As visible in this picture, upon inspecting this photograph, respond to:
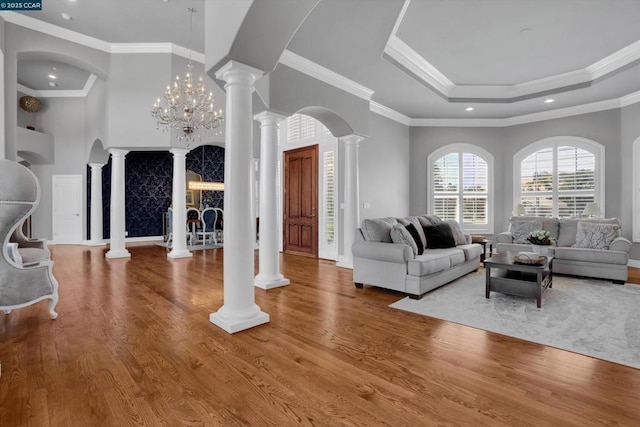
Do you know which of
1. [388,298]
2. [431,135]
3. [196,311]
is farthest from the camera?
[431,135]

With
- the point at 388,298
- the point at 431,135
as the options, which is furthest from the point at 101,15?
the point at 431,135

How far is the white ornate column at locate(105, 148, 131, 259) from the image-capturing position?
6789mm

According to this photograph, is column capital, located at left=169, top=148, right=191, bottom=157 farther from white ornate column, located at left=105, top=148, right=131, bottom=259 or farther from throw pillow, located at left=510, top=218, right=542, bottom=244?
throw pillow, located at left=510, top=218, right=542, bottom=244

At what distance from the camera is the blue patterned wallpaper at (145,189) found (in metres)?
9.48

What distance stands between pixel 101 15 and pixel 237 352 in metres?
5.75

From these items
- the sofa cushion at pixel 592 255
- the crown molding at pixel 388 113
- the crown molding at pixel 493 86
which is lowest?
the sofa cushion at pixel 592 255

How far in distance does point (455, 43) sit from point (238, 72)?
3.36 m

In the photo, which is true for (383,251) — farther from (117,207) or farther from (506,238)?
(117,207)

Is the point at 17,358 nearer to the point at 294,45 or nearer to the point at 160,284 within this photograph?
the point at 160,284

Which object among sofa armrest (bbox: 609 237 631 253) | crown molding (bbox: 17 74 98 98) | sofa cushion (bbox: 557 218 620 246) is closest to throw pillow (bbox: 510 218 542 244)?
sofa cushion (bbox: 557 218 620 246)

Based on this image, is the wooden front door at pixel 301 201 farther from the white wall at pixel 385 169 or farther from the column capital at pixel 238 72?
the column capital at pixel 238 72

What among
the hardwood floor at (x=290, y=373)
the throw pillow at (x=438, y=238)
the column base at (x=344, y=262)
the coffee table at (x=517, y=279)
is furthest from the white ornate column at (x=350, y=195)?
the coffee table at (x=517, y=279)

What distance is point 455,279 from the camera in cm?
470

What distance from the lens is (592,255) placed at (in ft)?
15.7
